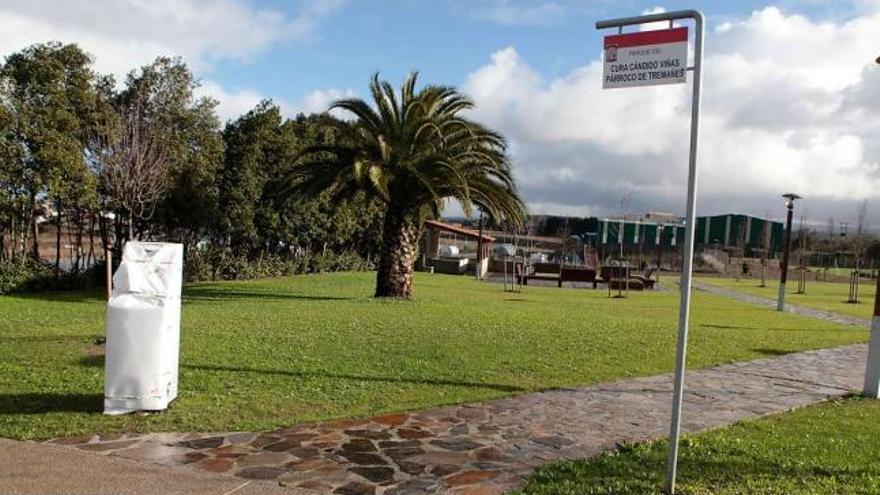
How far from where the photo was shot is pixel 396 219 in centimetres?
2002

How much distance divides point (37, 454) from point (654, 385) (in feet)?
21.7

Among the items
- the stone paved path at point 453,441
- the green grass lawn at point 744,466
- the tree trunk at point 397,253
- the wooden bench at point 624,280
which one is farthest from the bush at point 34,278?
A: the wooden bench at point 624,280

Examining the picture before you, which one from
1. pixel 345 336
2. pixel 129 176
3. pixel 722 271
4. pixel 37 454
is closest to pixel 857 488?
pixel 37 454

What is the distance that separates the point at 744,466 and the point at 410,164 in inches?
575

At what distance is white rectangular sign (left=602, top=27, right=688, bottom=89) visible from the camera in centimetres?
457

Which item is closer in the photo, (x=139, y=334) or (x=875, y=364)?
(x=139, y=334)

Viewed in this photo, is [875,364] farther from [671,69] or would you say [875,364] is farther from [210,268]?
[210,268]

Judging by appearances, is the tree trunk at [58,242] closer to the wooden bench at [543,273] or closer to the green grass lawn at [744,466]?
the green grass lawn at [744,466]

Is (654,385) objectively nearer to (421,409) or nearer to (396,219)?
(421,409)

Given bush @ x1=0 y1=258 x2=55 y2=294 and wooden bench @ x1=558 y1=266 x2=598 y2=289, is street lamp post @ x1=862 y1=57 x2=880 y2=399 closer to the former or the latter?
bush @ x1=0 y1=258 x2=55 y2=294

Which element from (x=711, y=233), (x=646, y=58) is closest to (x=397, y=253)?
(x=646, y=58)

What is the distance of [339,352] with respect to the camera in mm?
10430

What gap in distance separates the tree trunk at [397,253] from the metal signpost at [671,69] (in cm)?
1530

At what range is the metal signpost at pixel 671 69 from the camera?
455 cm
